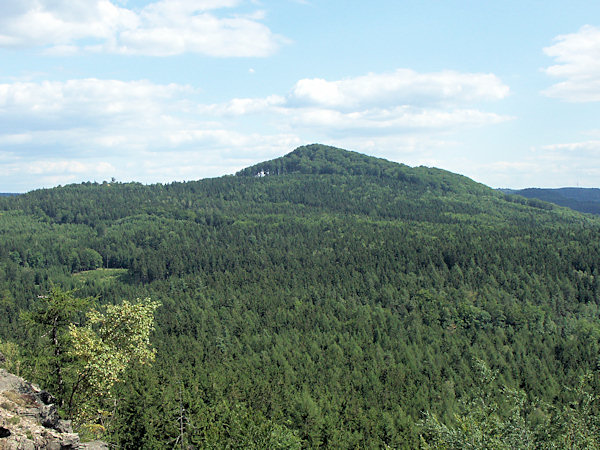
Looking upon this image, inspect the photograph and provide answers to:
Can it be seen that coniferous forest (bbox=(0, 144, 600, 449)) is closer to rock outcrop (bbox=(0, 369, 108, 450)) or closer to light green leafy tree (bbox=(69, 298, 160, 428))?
light green leafy tree (bbox=(69, 298, 160, 428))

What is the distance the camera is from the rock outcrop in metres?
22.1

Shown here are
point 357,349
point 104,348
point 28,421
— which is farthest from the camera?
point 357,349

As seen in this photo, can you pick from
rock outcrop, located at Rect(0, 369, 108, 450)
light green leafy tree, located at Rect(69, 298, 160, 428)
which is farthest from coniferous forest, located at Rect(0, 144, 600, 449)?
rock outcrop, located at Rect(0, 369, 108, 450)

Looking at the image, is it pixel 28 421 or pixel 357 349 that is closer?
pixel 28 421

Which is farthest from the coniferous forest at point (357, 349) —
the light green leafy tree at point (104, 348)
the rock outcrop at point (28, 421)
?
the rock outcrop at point (28, 421)

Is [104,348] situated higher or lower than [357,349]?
higher

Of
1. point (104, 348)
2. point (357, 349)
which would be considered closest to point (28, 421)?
point (104, 348)

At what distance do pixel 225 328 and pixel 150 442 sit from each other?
92.8m

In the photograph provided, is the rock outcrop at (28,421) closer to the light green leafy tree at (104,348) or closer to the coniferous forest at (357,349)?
the light green leafy tree at (104,348)

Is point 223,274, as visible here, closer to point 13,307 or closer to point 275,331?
point 275,331

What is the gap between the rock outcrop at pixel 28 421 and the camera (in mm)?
22087

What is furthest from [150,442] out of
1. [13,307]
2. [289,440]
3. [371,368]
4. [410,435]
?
[13,307]

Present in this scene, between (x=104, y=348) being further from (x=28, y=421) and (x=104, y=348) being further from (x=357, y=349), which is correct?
(x=357, y=349)

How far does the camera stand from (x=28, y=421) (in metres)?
23.8
